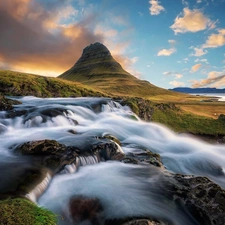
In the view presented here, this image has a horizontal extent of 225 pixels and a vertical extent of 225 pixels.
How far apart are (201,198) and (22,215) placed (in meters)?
7.16

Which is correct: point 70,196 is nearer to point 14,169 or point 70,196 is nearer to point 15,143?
point 14,169

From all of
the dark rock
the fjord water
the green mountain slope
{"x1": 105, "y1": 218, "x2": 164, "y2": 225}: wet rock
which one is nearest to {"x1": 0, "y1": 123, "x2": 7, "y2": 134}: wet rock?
the fjord water

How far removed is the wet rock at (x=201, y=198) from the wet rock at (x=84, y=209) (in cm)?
345

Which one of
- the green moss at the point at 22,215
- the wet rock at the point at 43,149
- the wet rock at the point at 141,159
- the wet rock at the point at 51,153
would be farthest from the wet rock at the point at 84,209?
the wet rock at the point at 141,159

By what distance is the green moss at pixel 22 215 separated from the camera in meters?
5.71

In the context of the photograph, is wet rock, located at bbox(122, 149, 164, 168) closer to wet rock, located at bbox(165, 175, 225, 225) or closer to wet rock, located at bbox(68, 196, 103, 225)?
wet rock, located at bbox(165, 175, 225, 225)

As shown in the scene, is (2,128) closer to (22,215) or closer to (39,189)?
(39,189)

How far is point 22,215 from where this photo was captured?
6012mm

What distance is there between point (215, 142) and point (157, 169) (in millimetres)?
27013

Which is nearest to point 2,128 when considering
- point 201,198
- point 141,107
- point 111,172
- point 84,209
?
point 111,172

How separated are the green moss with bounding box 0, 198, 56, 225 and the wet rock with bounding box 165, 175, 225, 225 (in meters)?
6.04

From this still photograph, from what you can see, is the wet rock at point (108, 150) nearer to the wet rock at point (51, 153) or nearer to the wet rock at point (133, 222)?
the wet rock at point (51, 153)

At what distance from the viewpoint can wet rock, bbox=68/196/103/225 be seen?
8.94 meters

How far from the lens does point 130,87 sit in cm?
17100
